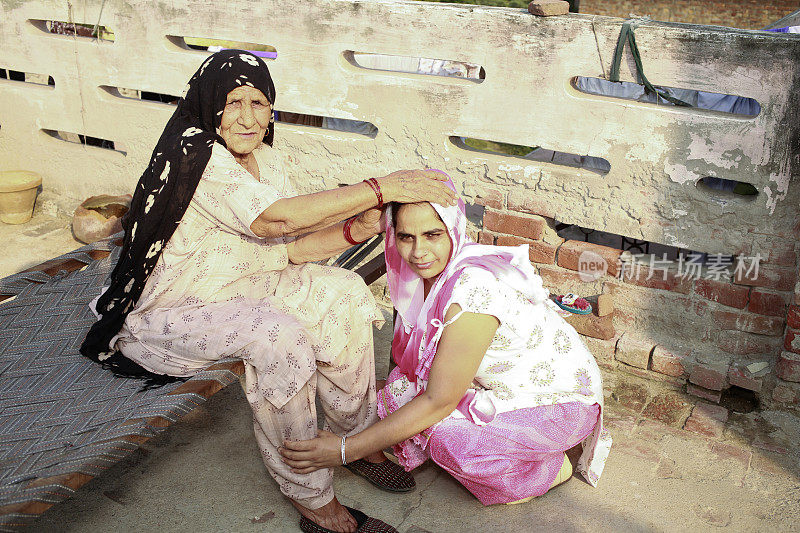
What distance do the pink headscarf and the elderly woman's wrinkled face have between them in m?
0.62

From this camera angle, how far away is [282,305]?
2.88m

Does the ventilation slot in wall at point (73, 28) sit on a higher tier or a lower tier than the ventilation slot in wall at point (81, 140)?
higher

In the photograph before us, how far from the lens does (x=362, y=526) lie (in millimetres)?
2654

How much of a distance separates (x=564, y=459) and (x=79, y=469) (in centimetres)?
179

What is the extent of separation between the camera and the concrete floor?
2.72 metres

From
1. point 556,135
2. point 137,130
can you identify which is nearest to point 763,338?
point 556,135

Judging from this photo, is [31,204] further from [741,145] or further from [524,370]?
[741,145]

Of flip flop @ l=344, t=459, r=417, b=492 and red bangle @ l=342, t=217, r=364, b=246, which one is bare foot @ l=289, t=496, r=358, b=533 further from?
red bangle @ l=342, t=217, r=364, b=246

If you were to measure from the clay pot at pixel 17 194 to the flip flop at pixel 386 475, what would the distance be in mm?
3747

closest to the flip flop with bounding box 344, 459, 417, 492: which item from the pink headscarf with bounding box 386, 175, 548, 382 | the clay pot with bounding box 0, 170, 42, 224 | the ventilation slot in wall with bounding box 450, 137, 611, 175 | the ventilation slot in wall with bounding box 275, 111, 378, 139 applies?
the pink headscarf with bounding box 386, 175, 548, 382

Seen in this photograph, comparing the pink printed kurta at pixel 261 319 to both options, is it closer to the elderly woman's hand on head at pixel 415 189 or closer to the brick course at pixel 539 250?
the elderly woman's hand on head at pixel 415 189

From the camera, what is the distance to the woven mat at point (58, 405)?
217 cm

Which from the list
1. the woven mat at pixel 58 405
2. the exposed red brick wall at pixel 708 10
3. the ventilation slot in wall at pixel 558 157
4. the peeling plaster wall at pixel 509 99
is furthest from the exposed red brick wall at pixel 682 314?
the exposed red brick wall at pixel 708 10

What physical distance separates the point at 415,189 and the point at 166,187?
35.6 inches
